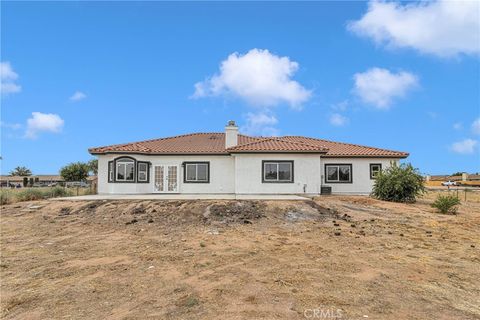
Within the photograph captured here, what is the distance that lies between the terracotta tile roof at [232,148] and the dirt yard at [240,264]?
232 inches

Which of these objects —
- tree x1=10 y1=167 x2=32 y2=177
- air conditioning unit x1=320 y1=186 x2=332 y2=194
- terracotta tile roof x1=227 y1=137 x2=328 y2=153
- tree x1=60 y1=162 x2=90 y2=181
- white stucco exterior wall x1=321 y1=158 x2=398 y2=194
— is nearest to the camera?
terracotta tile roof x1=227 y1=137 x2=328 y2=153

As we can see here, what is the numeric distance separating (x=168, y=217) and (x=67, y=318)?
8872 millimetres

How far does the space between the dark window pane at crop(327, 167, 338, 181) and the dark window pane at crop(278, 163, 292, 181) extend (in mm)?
3936

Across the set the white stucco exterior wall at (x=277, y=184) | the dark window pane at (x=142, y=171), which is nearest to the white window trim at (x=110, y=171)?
the dark window pane at (x=142, y=171)

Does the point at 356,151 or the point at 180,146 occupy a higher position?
the point at 180,146

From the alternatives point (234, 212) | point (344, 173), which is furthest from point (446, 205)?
point (234, 212)

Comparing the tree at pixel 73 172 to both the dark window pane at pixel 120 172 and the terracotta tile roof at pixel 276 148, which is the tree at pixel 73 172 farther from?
the terracotta tile roof at pixel 276 148

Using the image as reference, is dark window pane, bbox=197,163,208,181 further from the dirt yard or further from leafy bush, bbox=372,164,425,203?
leafy bush, bbox=372,164,425,203

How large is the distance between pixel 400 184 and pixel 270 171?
23.7 feet

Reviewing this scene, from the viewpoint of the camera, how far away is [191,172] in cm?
2238

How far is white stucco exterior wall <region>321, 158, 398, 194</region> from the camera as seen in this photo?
22844mm

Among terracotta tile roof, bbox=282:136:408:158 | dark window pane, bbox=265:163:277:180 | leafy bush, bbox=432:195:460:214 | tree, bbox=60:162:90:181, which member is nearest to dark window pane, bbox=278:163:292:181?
dark window pane, bbox=265:163:277:180

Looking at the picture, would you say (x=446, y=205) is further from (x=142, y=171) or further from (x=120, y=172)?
(x=120, y=172)

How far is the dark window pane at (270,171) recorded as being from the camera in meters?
20.5
